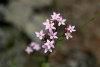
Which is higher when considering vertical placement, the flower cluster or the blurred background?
the blurred background

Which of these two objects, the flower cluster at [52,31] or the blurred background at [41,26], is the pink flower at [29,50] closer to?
the flower cluster at [52,31]

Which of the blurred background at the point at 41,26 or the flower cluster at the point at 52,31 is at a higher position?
the blurred background at the point at 41,26

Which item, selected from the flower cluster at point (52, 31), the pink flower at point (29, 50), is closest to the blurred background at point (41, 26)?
the pink flower at point (29, 50)

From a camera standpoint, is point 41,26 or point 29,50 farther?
point 41,26

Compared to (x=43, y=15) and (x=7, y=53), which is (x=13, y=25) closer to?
(x=43, y=15)

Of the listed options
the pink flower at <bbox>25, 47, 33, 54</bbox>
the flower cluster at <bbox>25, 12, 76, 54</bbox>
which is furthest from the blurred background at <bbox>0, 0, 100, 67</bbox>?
the flower cluster at <bbox>25, 12, 76, 54</bbox>

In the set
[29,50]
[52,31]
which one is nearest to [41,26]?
[29,50]

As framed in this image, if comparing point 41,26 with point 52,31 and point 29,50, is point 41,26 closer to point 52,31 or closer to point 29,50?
point 29,50

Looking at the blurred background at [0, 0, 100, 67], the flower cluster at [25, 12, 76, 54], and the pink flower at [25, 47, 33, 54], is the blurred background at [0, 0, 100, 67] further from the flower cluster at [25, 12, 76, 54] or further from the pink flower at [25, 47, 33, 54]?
the flower cluster at [25, 12, 76, 54]
